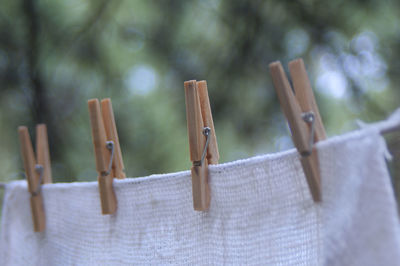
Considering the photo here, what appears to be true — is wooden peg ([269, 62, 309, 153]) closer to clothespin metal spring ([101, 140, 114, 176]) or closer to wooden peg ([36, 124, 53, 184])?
clothespin metal spring ([101, 140, 114, 176])

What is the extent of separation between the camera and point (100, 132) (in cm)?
62

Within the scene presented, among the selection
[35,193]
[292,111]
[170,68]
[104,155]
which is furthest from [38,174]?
[170,68]

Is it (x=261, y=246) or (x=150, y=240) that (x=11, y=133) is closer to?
(x=150, y=240)

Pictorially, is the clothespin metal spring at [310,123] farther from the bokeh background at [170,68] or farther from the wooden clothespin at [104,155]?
the bokeh background at [170,68]

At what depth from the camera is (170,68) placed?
5.44 ft

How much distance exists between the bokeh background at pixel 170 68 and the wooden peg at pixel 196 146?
1004 mm

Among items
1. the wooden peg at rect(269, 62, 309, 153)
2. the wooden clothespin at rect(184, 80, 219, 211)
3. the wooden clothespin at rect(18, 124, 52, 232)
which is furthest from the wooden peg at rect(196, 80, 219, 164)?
the wooden clothespin at rect(18, 124, 52, 232)

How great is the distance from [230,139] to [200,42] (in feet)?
1.31

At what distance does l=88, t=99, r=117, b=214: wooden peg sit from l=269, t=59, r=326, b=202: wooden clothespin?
29cm

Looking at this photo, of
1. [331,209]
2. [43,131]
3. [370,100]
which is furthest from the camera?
[370,100]

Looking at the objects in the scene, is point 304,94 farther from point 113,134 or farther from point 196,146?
point 113,134

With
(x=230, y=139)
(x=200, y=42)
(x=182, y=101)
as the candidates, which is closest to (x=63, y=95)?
(x=182, y=101)

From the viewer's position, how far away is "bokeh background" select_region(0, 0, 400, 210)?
142cm

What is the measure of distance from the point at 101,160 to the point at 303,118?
1.03ft
